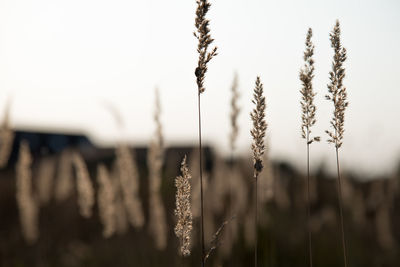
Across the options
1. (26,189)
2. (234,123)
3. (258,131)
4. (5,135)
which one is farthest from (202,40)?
(26,189)

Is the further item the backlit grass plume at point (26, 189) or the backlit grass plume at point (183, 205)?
the backlit grass plume at point (26, 189)

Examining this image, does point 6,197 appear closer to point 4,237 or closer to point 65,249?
point 4,237

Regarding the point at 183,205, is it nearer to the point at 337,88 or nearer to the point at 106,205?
the point at 337,88

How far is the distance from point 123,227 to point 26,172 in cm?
179

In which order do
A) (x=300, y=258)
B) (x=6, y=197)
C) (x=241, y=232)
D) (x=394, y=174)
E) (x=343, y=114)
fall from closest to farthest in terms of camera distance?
(x=343, y=114) → (x=300, y=258) → (x=241, y=232) → (x=394, y=174) → (x=6, y=197)

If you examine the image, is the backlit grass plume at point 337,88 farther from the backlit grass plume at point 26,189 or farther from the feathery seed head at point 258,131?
the backlit grass plume at point 26,189

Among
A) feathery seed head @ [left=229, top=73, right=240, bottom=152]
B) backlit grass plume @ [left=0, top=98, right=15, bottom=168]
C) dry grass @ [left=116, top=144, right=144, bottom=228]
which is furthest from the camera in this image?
dry grass @ [left=116, top=144, right=144, bottom=228]

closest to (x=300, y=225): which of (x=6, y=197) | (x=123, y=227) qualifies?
(x=123, y=227)

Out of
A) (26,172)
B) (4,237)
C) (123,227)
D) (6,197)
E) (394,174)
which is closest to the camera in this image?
(26,172)

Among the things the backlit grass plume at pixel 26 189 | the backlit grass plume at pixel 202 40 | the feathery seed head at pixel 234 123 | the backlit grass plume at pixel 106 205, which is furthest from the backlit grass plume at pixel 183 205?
the backlit grass plume at pixel 26 189

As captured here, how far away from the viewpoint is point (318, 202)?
599 inches

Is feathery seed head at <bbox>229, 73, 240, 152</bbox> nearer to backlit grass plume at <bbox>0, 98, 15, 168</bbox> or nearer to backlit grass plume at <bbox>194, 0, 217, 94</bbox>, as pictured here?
backlit grass plume at <bbox>194, 0, 217, 94</bbox>

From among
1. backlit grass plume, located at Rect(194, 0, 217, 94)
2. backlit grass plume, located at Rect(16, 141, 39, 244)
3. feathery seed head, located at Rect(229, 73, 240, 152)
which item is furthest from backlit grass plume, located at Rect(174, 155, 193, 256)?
backlit grass plume, located at Rect(16, 141, 39, 244)

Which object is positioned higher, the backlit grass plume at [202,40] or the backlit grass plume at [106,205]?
the backlit grass plume at [202,40]
